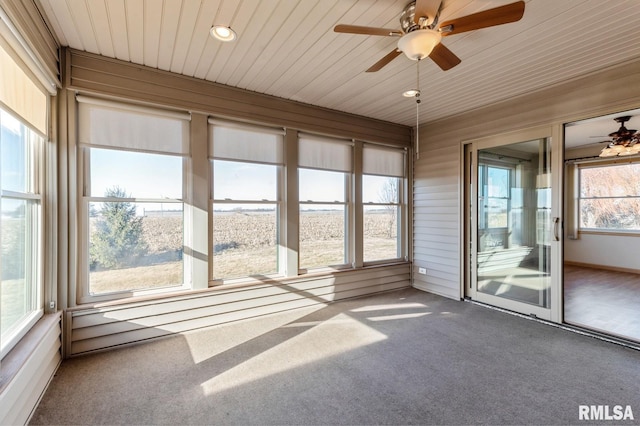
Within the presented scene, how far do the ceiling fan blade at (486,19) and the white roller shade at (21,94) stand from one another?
2.77m

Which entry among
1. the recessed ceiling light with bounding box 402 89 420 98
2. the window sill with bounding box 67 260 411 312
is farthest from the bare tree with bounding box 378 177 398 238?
the recessed ceiling light with bounding box 402 89 420 98

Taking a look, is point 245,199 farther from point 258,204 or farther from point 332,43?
point 332,43

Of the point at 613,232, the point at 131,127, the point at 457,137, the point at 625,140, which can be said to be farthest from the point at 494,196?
the point at 131,127

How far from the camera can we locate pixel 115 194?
3037 mm

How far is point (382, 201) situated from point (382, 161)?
67 cm

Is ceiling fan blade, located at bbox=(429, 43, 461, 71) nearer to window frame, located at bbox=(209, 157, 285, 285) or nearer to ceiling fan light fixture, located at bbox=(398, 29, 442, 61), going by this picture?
ceiling fan light fixture, located at bbox=(398, 29, 442, 61)

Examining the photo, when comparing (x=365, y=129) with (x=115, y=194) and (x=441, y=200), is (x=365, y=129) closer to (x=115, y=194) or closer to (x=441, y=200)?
(x=441, y=200)

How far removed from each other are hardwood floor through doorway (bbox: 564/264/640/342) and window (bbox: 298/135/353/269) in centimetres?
304

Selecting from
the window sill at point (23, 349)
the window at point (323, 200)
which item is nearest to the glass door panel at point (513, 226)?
the window at point (323, 200)

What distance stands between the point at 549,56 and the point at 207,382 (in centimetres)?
423

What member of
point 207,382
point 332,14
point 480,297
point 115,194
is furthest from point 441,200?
point 115,194

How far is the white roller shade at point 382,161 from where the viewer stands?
4844 millimetres

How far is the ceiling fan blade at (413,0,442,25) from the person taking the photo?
1821 millimetres

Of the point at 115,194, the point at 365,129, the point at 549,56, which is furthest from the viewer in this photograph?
the point at 365,129
